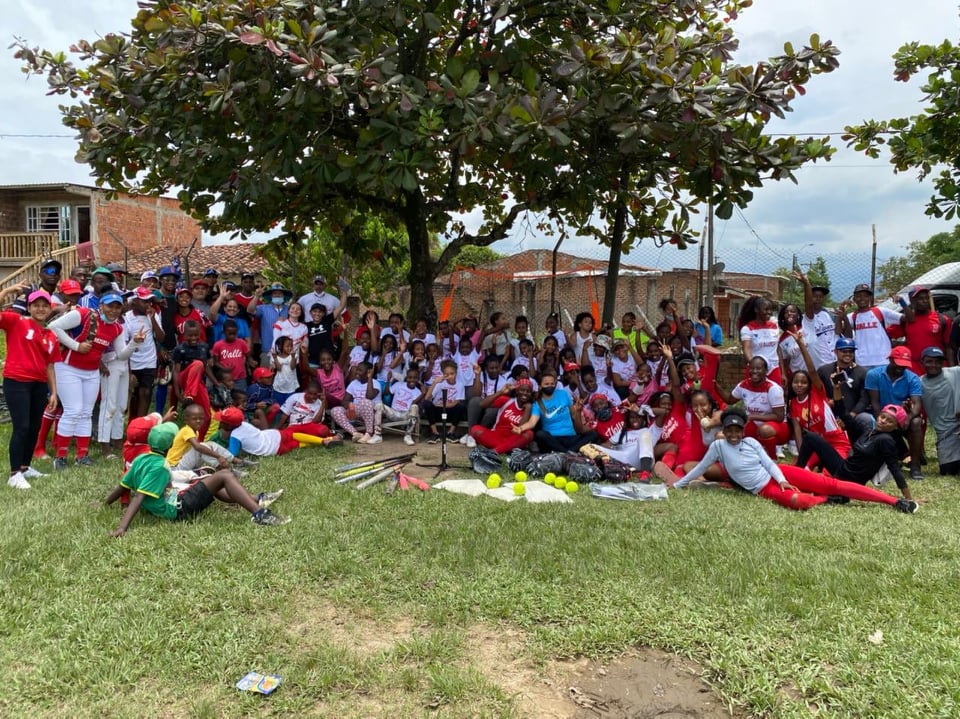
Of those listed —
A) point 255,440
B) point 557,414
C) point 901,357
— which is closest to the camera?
point 901,357

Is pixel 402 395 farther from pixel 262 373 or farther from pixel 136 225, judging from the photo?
pixel 136 225

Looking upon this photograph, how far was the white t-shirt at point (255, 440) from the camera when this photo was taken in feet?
25.3

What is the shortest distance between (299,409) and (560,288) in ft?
44.0

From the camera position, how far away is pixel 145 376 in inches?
321

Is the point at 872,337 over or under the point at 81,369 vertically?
over

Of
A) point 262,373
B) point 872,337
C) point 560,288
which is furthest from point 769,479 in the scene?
point 560,288

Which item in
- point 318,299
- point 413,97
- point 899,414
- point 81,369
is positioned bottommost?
point 899,414

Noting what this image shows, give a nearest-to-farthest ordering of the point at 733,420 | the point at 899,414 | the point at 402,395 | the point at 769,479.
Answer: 1. the point at 769,479
2. the point at 733,420
3. the point at 899,414
4. the point at 402,395

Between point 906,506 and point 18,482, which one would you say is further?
point 18,482

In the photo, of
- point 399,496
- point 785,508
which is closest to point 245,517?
point 399,496

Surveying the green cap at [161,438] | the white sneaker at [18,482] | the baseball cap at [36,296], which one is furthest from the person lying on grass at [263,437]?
the green cap at [161,438]

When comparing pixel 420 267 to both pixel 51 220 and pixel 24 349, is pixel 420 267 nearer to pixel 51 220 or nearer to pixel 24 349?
pixel 24 349

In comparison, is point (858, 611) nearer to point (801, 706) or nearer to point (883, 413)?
point (801, 706)

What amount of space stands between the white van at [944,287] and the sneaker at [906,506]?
621 cm
